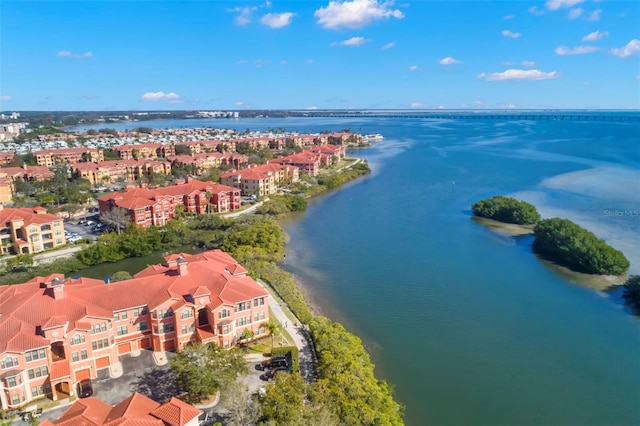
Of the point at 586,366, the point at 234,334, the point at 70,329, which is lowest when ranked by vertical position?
the point at 586,366

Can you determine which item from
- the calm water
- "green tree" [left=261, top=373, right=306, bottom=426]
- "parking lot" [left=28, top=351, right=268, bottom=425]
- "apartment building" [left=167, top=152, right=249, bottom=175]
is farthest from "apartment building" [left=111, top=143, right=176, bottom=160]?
"green tree" [left=261, top=373, right=306, bottom=426]

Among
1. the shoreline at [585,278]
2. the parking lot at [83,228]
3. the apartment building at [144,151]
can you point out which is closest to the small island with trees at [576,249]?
the shoreline at [585,278]

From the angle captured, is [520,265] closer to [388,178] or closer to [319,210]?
[319,210]

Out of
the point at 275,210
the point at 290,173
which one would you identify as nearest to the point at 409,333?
the point at 275,210

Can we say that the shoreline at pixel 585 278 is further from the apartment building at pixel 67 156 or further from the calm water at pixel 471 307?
the apartment building at pixel 67 156

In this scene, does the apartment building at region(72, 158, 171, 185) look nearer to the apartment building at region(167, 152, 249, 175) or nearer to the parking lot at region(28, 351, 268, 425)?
the apartment building at region(167, 152, 249, 175)

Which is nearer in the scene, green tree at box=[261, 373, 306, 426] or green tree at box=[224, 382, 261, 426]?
green tree at box=[261, 373, 306, 426]
